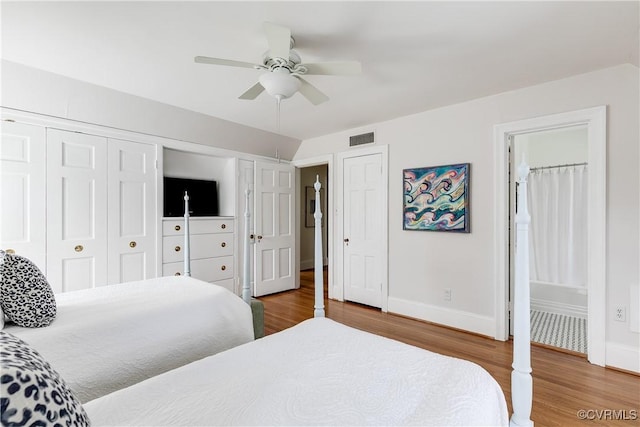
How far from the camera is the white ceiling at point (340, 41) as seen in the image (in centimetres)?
167

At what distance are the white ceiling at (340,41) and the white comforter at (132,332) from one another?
1.70 metres

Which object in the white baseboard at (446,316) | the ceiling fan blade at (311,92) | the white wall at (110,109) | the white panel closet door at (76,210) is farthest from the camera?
the white baseboard at (446,316)

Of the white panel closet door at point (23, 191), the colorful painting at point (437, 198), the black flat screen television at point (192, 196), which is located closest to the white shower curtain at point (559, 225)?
the colorful painting at point (437, 198)

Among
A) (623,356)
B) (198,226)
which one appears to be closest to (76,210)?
(198,226)

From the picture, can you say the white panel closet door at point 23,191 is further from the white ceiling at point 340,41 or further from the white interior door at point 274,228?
the white interior door at point 274,228

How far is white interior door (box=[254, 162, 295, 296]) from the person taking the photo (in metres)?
4.37

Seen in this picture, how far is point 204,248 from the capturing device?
385 cm

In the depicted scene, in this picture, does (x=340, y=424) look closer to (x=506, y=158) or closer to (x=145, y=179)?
(x=506, y=158)

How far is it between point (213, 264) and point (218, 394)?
123 inches

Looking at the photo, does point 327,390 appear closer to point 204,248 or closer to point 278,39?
point 278,39

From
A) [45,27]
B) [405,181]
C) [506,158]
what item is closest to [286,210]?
[405,181]

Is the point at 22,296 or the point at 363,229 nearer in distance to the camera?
the point at 22,296

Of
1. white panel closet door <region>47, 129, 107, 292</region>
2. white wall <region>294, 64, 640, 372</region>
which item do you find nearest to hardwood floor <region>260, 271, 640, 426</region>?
white wall <region>294, 64, 640, 372</region>

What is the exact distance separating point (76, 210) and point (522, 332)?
3.57 m
